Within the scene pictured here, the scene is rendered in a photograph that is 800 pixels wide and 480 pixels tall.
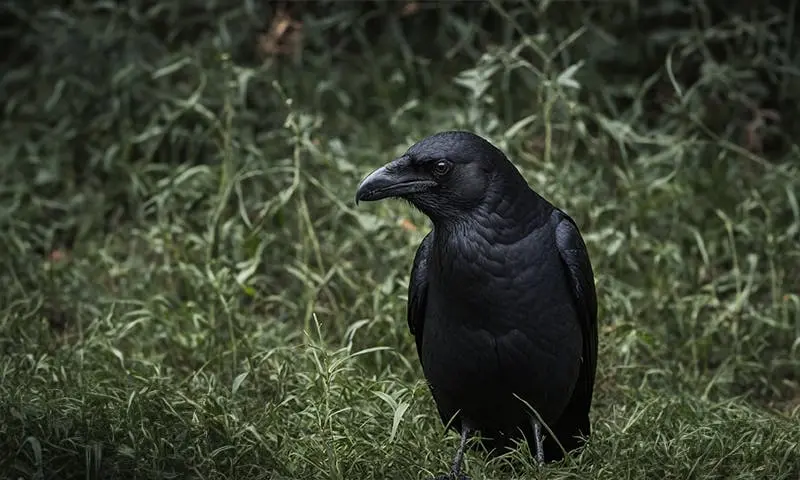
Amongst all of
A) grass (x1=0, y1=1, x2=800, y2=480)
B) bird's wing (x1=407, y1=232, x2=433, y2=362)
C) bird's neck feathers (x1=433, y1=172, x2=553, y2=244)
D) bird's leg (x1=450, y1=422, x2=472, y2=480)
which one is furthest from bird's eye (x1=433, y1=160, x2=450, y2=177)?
bird's leg (x1=450, y1=422, x2=472, y2=480)

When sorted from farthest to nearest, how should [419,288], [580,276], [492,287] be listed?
[419,288], [580,276], [492,287]

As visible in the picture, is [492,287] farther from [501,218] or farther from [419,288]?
[419,288]

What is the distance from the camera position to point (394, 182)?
4.25m

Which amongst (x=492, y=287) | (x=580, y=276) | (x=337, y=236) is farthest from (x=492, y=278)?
(x=337, y=236)

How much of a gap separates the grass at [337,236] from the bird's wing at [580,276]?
1.08 ft

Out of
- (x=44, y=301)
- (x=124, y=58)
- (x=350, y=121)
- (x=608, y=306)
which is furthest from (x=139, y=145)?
(x=608, y=306)

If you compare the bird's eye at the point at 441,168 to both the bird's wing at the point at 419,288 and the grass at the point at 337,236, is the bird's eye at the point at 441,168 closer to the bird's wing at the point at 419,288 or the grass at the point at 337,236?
the bird's wing at the point at 419,288

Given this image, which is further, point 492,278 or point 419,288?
point 419,288

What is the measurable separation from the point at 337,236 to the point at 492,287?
2149 millimetres

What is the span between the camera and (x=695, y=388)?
5277 mm

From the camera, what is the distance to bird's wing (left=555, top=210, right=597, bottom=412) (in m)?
4.30

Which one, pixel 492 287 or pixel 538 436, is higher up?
pixel 492 287

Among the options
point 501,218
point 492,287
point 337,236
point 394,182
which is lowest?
point 337,236

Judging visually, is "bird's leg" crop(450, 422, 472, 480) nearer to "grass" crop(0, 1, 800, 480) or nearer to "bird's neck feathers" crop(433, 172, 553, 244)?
"grass" crop(0, 1, 800, 480)
